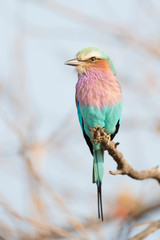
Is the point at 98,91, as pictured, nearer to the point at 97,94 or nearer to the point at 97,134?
the point at 97,94

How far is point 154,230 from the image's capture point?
3475 millimetres

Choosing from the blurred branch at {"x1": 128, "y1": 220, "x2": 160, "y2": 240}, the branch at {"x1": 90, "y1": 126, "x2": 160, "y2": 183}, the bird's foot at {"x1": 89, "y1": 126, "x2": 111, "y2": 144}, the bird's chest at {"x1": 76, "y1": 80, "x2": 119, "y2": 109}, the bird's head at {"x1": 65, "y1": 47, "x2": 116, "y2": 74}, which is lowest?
the blurred branch at {"x1": 128, "y1": 220, "x2": 160, "y2": 240}

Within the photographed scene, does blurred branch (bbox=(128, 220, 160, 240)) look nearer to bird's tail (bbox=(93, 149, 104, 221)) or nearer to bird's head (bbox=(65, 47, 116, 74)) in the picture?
bird's tail (bbox=(93, 149, 104, 221))

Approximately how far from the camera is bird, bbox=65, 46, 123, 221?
4.46 metres

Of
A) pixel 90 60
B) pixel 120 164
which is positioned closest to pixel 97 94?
pixel 90 60

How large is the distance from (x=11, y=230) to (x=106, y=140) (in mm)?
1272

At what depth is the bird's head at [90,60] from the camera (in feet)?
15.5

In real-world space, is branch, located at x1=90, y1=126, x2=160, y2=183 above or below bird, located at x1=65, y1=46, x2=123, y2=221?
below

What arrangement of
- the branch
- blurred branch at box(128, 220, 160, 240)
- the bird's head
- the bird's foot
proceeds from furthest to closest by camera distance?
the bird's head < the bird's foot < the branch < blurred branch at box(128, 220, 160, 240)

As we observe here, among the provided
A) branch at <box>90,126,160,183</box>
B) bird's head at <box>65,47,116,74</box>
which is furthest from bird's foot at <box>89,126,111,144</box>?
bird's head at <box>65,47,116,74</box>

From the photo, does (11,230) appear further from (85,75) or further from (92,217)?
(85,75)

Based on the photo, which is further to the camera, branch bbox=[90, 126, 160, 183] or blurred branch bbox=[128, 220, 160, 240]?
branch bbox=[90, 126, 160, 183]

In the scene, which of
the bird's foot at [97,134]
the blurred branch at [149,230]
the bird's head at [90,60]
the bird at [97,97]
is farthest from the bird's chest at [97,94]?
the blurred branch at [149,230]

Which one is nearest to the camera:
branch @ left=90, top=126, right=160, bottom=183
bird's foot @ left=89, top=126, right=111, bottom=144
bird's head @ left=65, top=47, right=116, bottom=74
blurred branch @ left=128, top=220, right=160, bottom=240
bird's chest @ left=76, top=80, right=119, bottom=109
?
blurred branch @ left=128, top=220, right=160, bottom=240
